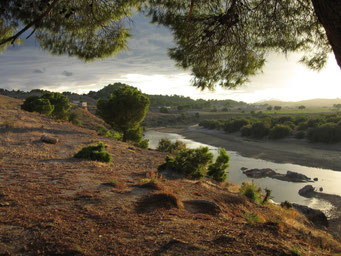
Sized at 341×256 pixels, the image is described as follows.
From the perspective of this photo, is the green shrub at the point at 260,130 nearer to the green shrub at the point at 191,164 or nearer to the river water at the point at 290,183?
the river water at the point at 290,183

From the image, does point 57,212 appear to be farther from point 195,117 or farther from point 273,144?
point 195,117

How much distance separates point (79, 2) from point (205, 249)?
667 centimetres

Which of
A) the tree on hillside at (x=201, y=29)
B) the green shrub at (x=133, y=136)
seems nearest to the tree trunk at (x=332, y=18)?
the tree on hillside at (x=201, y=29)

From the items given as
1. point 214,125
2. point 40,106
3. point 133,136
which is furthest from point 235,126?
point 40,106

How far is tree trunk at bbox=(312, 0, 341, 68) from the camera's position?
8.42 ft

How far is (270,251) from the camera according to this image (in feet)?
13.5

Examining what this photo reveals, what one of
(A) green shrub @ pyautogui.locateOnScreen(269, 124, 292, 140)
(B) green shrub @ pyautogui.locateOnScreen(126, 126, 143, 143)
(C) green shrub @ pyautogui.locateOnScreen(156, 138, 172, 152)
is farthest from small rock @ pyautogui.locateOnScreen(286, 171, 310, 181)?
(A) green shrub @ pyautogui.locateOnScreen(269, 124, 292, 140)

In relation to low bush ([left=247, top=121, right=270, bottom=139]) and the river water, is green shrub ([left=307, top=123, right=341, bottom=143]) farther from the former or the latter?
the river water

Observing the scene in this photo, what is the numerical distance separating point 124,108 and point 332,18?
25589 millimetres

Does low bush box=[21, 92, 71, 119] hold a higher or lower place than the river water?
higher

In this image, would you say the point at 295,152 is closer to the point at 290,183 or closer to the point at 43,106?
the point at 290,183

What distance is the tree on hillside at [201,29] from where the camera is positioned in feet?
20.4

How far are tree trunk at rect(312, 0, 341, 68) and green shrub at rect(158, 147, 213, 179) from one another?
1171 centimetres

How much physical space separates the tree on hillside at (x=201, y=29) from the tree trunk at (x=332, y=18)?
327 cm
